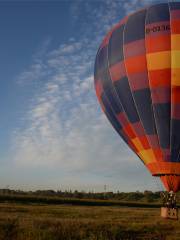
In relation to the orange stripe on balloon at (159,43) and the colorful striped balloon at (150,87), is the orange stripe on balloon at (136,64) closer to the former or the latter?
the colorful striped balloon at (150,87)

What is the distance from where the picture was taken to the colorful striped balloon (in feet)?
78.1

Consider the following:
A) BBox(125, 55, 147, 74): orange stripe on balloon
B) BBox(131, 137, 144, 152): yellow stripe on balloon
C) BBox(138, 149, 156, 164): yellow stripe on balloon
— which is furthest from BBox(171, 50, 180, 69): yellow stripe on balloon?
BBox(138, 149, 156, 164): yellow stripe on balloon

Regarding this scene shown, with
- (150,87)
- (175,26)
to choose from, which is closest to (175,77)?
(150,87)

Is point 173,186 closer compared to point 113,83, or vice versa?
point 173,186

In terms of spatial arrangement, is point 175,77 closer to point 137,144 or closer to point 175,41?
point 175,41

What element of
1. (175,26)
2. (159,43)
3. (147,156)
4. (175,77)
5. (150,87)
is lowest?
(147,156)

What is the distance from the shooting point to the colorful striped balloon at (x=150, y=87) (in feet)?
78.1

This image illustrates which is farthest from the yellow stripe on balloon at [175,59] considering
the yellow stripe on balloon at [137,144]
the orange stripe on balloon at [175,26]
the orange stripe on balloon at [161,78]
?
the yellow stripe on balloon at [137,144]

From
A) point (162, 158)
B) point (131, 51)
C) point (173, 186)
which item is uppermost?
point (131, 51)

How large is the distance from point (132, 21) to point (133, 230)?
1332 centimetres

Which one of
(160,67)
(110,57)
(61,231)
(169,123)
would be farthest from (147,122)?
(61,231)

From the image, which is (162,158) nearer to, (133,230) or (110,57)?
(133,230)

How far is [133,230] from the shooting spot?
20.5 meters

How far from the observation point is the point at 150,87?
24453 mm
